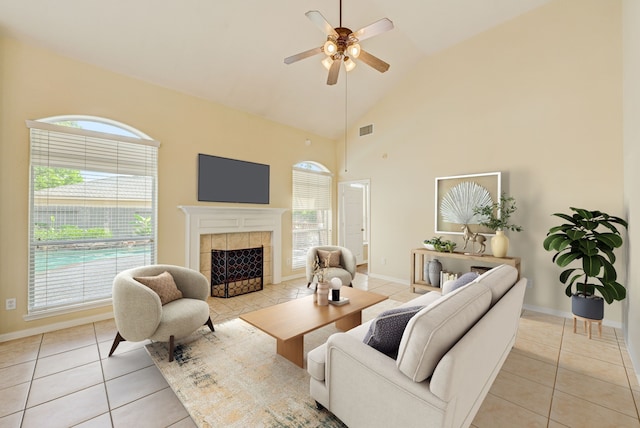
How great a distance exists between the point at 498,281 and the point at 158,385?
9.02ft

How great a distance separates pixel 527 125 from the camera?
12.5 ft

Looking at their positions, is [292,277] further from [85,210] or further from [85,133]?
[85,133]

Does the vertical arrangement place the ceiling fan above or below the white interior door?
above

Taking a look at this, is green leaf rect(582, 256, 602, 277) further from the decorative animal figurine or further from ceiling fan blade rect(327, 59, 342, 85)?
ceiling fan blade rect(327, 59, 342, 85)

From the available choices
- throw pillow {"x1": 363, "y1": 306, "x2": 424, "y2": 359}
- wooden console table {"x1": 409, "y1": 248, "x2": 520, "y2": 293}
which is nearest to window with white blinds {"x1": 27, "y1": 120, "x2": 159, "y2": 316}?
throw pillow {"x1": 363, "y1": 306, "x2": 424, "y2": 359}

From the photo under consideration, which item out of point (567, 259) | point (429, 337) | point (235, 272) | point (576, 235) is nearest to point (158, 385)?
point (429, 337)

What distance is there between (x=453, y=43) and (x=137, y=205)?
546 centimetres

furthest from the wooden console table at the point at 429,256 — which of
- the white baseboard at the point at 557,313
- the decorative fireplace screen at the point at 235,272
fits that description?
the decorative fireplace screen at the point at 235,272

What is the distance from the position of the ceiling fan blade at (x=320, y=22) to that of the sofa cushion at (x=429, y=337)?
238 centimetres

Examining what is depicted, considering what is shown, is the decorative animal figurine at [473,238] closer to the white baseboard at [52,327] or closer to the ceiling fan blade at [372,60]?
the ceiling fan blade at [372,60]

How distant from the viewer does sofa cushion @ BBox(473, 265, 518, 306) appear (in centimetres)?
192

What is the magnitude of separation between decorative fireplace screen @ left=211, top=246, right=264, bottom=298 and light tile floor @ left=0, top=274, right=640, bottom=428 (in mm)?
1529

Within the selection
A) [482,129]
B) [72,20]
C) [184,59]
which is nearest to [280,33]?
[184,59]

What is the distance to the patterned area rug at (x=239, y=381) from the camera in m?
1.78
